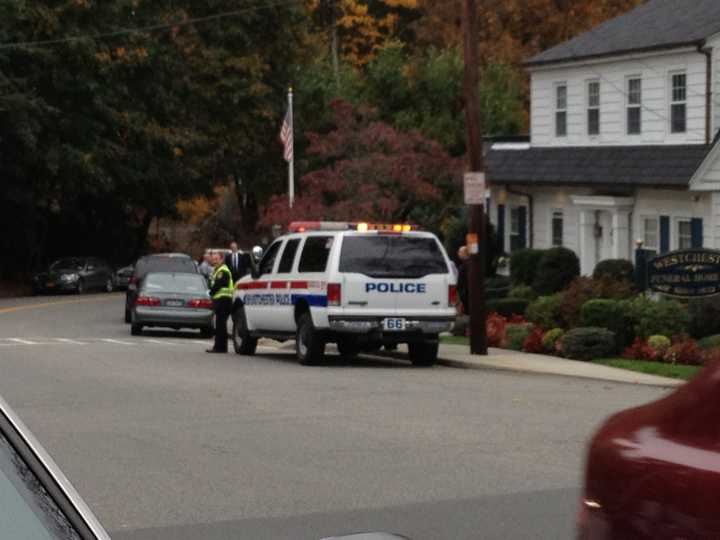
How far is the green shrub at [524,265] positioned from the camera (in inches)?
1515

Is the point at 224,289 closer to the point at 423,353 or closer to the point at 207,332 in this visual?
the point at 423,353

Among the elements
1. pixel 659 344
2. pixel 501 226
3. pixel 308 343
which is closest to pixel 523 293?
pixel 501 226

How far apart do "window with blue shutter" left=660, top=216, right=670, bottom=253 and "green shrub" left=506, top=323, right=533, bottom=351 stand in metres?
7.07

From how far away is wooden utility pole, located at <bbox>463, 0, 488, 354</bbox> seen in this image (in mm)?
26000

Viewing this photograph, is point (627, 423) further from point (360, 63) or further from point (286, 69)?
point (360, 63)

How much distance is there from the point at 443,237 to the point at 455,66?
8.20 m

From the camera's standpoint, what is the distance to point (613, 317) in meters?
26.9

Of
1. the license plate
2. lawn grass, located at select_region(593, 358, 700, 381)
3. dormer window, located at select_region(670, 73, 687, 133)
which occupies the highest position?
dormer window, located at select_region(670, 73, 687, 133)

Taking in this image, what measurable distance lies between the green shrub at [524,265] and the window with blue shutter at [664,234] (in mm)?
3464

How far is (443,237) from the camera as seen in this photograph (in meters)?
52.1

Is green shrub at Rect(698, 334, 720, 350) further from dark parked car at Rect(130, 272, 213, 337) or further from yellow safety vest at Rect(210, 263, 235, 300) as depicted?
dark parked car at Rect(130, 272, 213, 337)

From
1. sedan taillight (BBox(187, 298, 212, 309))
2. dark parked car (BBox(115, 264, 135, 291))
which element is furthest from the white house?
dark parked car (BBox(115, 264, 135, 291))

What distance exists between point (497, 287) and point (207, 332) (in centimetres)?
703

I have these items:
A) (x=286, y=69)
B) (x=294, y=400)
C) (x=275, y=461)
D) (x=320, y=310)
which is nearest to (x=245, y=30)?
(x=286, y=69)
